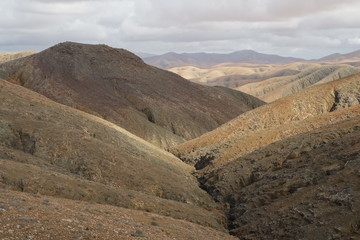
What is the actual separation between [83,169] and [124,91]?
2571 inches

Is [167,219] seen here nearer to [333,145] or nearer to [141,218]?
[141,218]

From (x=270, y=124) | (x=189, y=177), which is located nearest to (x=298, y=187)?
(x=189, y=177)

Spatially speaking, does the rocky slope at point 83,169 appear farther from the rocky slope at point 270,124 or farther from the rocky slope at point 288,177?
the rocky slope at point 270,124

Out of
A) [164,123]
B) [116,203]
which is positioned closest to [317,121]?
[116,203]

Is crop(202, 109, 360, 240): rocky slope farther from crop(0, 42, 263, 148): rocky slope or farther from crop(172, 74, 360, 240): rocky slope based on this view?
crop(0, 42, 263, 148): rocky slope

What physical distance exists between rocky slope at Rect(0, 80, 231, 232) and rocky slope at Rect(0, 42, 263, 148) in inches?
1459

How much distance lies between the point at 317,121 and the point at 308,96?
49.1 feet

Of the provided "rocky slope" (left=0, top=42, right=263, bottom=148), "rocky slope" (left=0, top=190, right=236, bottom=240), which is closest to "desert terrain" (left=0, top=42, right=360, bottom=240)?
"rocky slope" (left=0, top=190, right=236, bottom=240)

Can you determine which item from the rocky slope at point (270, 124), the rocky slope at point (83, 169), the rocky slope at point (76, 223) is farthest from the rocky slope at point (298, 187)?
the rocky slope at point (270, 124)

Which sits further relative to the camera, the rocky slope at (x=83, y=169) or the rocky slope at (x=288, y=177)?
the rocky slope at (x=83, y=169)

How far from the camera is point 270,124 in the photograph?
170ft

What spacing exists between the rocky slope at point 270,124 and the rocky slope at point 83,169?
6074 mm

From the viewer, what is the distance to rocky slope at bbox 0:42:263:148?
80125 mm

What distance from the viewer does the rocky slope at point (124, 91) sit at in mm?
80125
